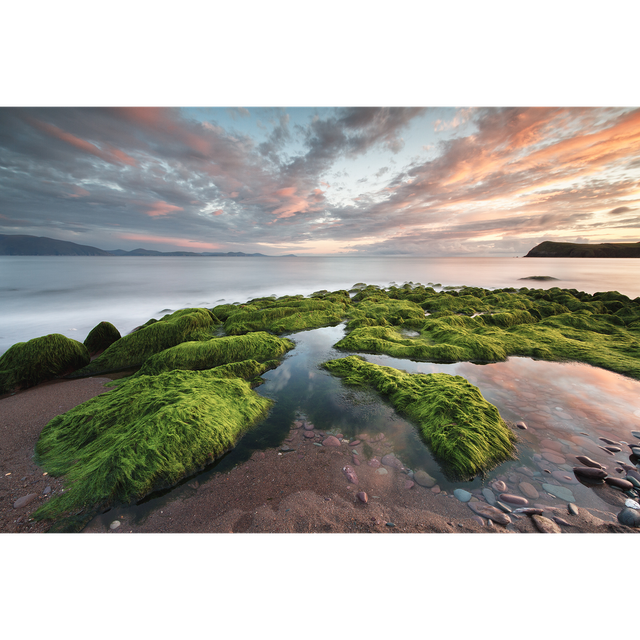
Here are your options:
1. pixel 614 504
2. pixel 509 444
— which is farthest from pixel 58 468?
pixel 614 504

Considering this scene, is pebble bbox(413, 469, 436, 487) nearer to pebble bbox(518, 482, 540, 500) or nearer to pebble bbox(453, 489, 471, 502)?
pebble bbox(453, 489, 471, 502)

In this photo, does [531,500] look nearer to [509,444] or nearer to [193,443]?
[509,444]

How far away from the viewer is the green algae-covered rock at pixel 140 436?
2.39 metres

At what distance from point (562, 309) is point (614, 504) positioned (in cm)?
1025

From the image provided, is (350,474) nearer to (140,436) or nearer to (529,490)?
(529,490)

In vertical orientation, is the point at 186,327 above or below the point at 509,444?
above

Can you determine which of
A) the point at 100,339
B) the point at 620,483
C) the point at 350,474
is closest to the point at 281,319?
the point at 100,339

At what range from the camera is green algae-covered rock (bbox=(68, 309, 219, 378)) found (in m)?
5.40

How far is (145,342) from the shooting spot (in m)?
6.06

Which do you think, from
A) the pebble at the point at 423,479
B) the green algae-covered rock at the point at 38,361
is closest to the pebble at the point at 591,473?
the pebble at the point at 423,479

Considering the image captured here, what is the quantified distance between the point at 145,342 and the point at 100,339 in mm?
1344

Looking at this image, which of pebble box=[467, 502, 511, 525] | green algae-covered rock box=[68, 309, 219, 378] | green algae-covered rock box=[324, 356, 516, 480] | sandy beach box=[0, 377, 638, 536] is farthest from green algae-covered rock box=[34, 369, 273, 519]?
pebble box=[467, 502, 511, 525]

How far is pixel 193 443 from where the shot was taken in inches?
111

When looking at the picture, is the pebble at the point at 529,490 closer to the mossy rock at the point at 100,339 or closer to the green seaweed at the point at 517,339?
the green seaweed at the point at 517,339
